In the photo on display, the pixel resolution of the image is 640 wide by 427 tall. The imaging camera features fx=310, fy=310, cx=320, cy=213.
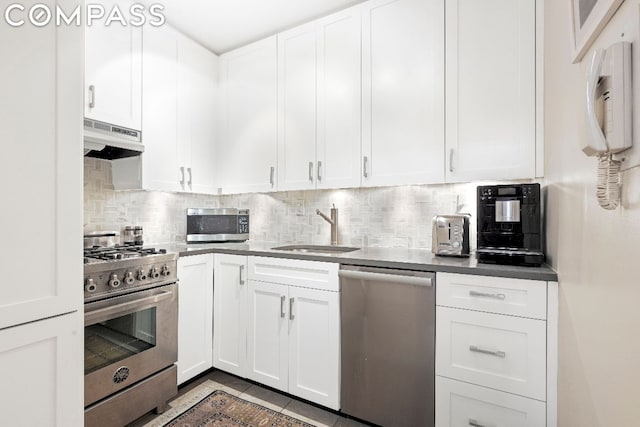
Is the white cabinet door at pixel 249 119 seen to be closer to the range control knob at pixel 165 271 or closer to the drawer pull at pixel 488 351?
the range control knob at pixel 165 271

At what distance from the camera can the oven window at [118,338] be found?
5.07 feet

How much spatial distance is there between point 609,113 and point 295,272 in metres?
1.62

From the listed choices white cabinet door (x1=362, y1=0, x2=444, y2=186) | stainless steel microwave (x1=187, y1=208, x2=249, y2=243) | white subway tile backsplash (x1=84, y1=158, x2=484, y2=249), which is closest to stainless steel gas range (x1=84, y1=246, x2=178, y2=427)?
white subway tile backsplash (x1=84, y1=158, x2=484, y2=249)

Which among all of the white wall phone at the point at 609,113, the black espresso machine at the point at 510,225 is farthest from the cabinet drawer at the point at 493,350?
the white wall phone at the point at 609,113

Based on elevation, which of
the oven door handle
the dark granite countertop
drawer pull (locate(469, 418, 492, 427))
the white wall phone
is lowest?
drawer pull (locate(469, 418, 492, 427))

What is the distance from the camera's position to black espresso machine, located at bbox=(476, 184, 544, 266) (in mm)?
1452

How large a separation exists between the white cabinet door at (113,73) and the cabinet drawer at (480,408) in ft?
7.94

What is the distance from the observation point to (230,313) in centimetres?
222

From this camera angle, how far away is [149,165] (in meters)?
2.21

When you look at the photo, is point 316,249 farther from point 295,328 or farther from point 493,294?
point 493,294

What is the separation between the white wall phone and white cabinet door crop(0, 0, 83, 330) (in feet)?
5.02

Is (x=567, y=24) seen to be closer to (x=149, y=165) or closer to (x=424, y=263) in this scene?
(x=424, y=263)

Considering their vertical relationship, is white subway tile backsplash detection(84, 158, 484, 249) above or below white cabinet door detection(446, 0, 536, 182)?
below

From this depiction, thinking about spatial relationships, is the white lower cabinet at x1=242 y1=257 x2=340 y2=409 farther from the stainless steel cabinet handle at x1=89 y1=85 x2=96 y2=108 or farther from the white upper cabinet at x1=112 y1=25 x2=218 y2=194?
the stainless steel cabinet handle at x1=89 y1=85 x2=96 y2=108
